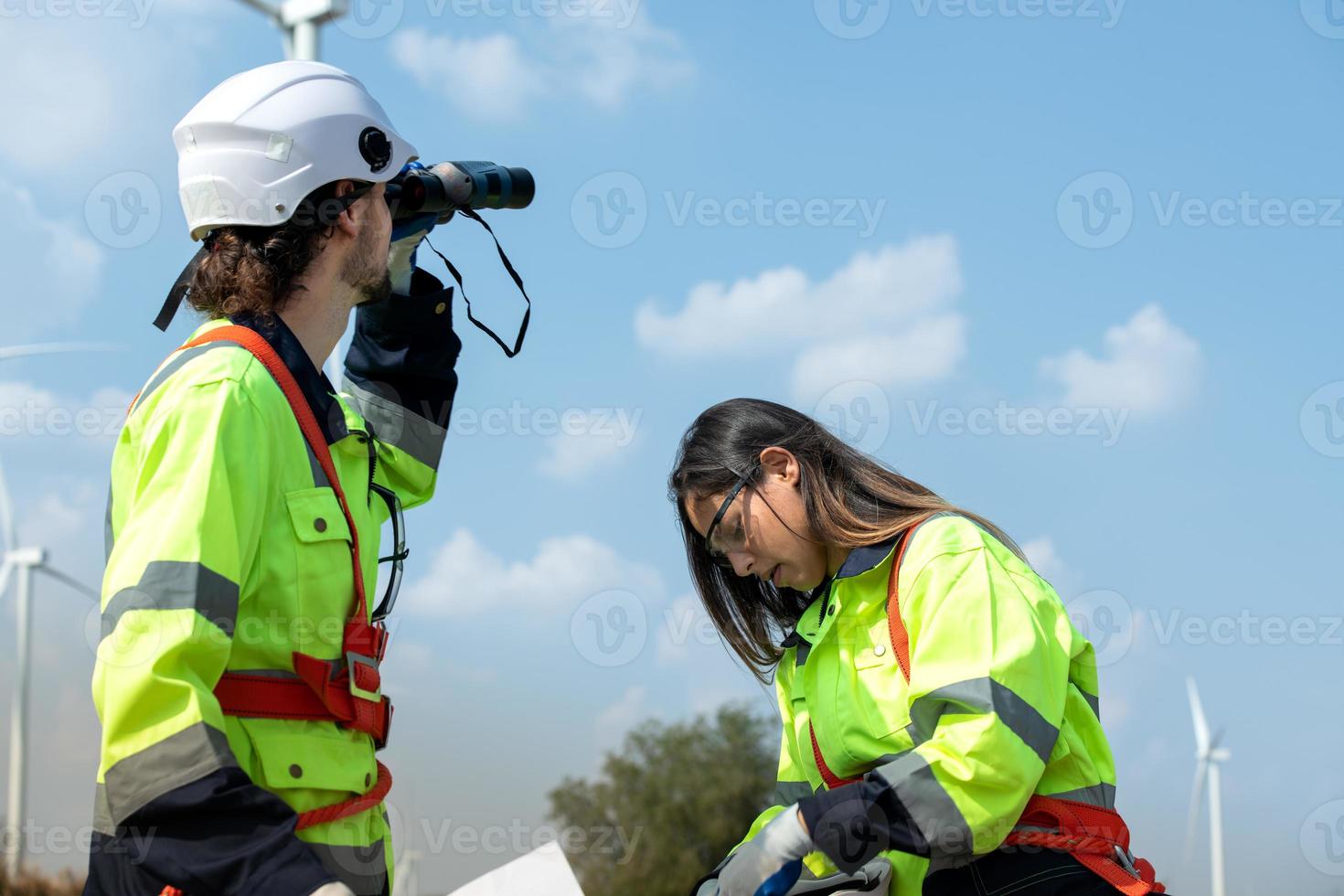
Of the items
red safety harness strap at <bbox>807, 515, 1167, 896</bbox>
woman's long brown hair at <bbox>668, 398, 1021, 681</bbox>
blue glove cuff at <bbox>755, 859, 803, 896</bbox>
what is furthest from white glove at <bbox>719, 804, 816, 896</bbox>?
woman's long brown hair at <bbox>668, 398, 1021, 681</bbox>

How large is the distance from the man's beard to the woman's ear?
119cm

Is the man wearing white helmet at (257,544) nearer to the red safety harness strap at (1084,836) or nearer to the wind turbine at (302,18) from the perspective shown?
the red safety harness strap at (1084,836)

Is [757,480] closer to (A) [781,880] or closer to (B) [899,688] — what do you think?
(B) [899,688]

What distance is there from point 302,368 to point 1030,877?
2014mm

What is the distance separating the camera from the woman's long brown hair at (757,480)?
343cm

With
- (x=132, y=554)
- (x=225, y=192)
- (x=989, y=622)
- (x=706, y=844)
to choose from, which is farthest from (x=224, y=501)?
(x=706, y=844)

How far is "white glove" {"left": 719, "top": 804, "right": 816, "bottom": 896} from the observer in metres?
2.98

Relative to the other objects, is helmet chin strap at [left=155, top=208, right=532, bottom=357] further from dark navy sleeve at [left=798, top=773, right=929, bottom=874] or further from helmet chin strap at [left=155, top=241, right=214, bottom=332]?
dark navy sleeve at [left=798, top=773, right=929, bottom=874]

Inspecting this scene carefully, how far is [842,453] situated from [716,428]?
1.21ft

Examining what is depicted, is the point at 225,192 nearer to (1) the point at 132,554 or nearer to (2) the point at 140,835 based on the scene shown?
(1) the point at 132,554

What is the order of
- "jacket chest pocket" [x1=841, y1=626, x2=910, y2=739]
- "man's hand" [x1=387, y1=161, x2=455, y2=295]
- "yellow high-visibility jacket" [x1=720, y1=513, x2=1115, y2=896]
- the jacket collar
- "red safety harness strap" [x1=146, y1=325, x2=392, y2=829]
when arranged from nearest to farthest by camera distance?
"red safety harness strap" [x1=146, y1=325, x2=392, y2=829] < the jacket collar < "yellow high-visibility jacket" [x1=720, y1=513, x2=1115, y2=896] < "jacket chest pocket" [x1=841, y1=626, x2=910, y2=739] < "man's hand" [x1=387, y1=161, x2=455, y2=295]

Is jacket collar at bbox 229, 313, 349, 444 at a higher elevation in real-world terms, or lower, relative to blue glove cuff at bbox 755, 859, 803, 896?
higher

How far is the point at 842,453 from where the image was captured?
11.8ft

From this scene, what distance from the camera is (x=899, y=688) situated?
3.15 metres
